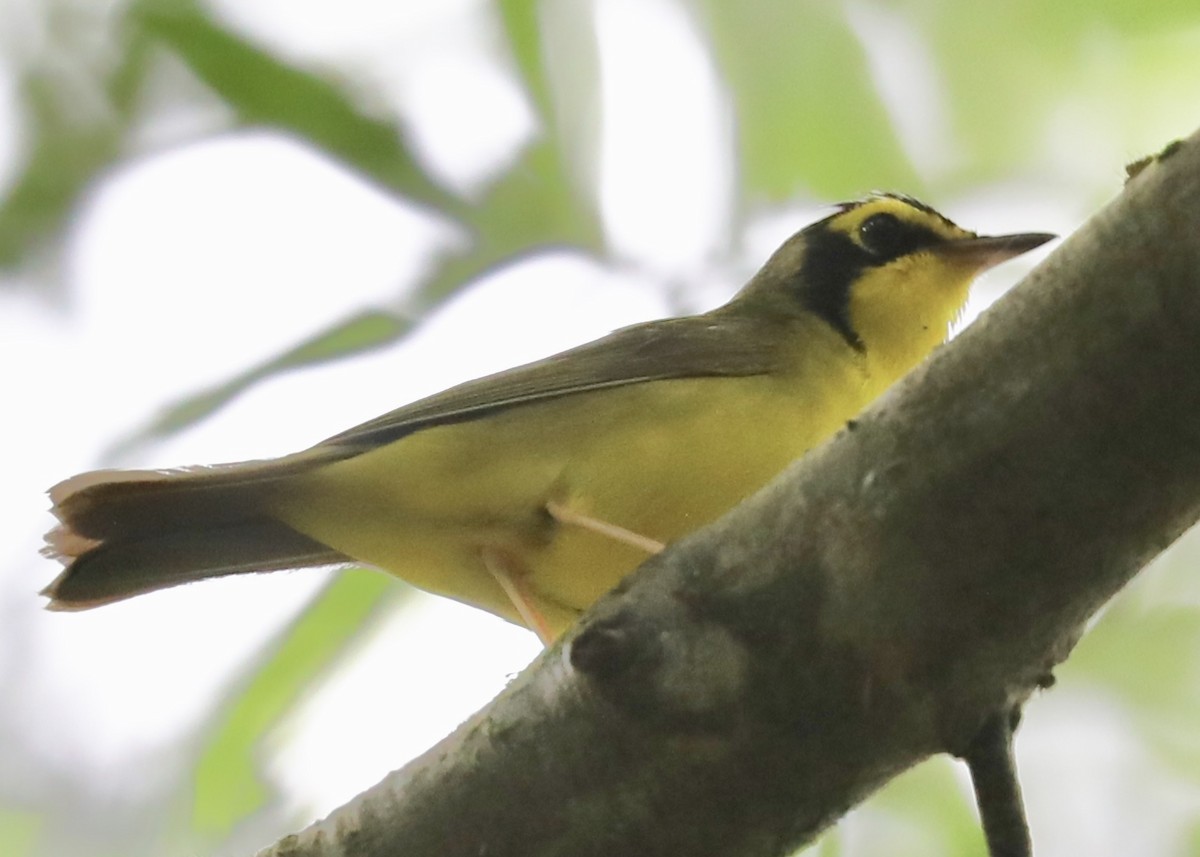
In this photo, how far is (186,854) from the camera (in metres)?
3.75

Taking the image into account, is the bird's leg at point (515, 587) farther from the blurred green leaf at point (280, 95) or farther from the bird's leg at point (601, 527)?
the blurred green leaf at point (280, 95)

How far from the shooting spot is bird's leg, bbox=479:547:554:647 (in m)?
3.14

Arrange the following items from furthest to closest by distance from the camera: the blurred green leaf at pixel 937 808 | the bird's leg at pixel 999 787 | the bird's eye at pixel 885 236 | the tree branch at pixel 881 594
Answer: the bird's eye at pixel 885 236 → the blurred green leaf at pixel 937 808 → the bird's leg at pixel 999 787 → the tree branch at pixel 881 594

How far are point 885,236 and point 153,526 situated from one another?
2116 mm

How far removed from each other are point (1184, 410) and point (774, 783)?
0.75 m

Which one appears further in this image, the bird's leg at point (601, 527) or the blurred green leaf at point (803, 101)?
the blurred green leaf at point (803, 101)

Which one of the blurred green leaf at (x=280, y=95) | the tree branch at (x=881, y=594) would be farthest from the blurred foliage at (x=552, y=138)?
the tree branch at (x=881, y=594)

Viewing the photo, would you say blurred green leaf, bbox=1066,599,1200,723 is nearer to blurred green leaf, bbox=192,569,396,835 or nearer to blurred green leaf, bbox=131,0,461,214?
blurred green leaf, bbox=192,569,396,835

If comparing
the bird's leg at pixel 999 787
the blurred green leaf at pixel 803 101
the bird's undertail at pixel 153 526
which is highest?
the blurred green leaf at pixel 803 101

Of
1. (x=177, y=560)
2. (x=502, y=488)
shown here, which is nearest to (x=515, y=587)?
(x=502, y=488)

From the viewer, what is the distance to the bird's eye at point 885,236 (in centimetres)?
388

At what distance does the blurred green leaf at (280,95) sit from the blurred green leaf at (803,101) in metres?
0.93

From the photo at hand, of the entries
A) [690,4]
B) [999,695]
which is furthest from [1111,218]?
[690,4]

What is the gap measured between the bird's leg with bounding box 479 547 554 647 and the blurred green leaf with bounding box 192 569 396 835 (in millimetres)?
991
